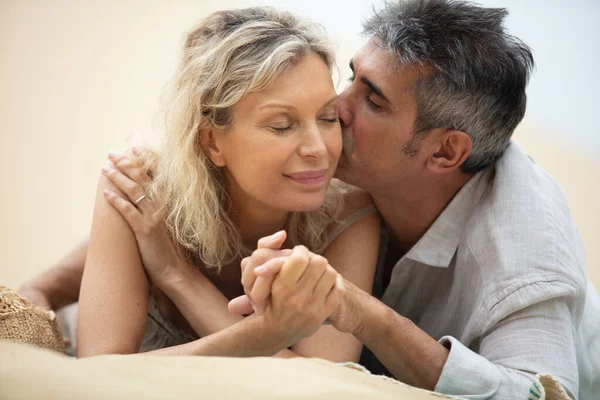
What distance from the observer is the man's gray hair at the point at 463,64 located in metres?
1.91

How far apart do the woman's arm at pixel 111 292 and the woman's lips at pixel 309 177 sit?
46 cm

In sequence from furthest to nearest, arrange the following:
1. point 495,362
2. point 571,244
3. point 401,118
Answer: point 401,118, point 571,244, point 495,362

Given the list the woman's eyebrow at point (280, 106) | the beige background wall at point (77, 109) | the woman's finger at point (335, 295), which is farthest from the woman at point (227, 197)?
the beige background wall at point (77, 109)

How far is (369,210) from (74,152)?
2411 millimetres

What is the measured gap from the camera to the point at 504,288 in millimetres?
1745

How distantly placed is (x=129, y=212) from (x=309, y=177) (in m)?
0.48

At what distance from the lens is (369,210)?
6.94 ft

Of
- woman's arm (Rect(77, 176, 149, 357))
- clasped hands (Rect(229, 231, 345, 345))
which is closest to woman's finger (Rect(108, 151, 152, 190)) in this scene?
woman's arm (Rect(77, 176, 149, 357))

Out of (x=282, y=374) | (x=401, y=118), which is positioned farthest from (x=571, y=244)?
(x=282, y=374)

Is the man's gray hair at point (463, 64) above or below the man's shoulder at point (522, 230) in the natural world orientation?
above

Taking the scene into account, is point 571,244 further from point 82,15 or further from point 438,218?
point 82,15

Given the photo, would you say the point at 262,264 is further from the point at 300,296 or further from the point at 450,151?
the point at 450,151

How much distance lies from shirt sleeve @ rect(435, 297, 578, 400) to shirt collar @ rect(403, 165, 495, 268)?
285 millimetres

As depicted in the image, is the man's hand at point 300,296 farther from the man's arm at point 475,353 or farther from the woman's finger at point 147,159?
the woman's finger at point 147,159
